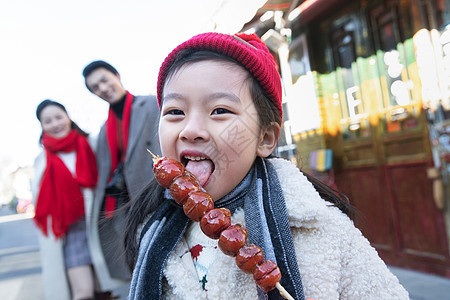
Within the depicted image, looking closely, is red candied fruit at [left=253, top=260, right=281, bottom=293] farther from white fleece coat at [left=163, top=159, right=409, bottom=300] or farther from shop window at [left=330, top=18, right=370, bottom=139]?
shop window at [left=330, top=18, right=370, bottom=139]

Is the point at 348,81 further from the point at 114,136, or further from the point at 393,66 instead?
the point at 114,136

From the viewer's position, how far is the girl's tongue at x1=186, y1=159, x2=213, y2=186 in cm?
126

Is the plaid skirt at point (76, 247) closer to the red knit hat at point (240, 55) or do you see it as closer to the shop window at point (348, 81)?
the red knit hat at point (240, 55)

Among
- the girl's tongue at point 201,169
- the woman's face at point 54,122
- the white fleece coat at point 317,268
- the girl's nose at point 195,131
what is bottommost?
the white fleece coat at point 317,268

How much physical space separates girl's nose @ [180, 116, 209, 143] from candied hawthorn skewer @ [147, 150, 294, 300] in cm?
11

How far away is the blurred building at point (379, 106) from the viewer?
3.75m

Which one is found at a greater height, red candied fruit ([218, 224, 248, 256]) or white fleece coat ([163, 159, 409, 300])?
red candied fruit ([218, 224, 248, 256])

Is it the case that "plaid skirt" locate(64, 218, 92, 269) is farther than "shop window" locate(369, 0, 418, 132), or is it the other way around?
"shop window" locate(369, 0, 418, 132)

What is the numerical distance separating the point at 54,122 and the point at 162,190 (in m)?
2.27

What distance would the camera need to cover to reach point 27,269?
7000 mm

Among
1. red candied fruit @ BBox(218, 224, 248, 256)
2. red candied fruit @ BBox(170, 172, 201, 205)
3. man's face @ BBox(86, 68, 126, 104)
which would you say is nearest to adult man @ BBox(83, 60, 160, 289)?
man's face @ BBox(86, 68, 126, 104)

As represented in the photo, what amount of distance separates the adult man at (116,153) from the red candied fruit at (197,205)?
68.7 inches

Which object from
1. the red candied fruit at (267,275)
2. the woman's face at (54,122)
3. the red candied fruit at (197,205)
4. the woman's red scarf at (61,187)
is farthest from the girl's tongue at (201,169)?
the woman's face at (54,122)

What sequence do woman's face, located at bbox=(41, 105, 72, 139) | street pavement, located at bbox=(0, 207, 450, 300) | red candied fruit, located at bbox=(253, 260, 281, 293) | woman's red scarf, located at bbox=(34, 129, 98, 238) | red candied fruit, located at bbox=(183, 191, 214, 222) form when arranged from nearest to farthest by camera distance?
red candied fruit, located at bbox=(253, 260, 281, 293) < red candied fruit, located at bbox=(183, 191, 214, 222) < woman's red scarf, located at bbox=(34, 129, 98, 238) < woman's face, located at bbox=(41, 105, 72, 139) < street pavement, located at bbox=(0, 207, 450, 300)
